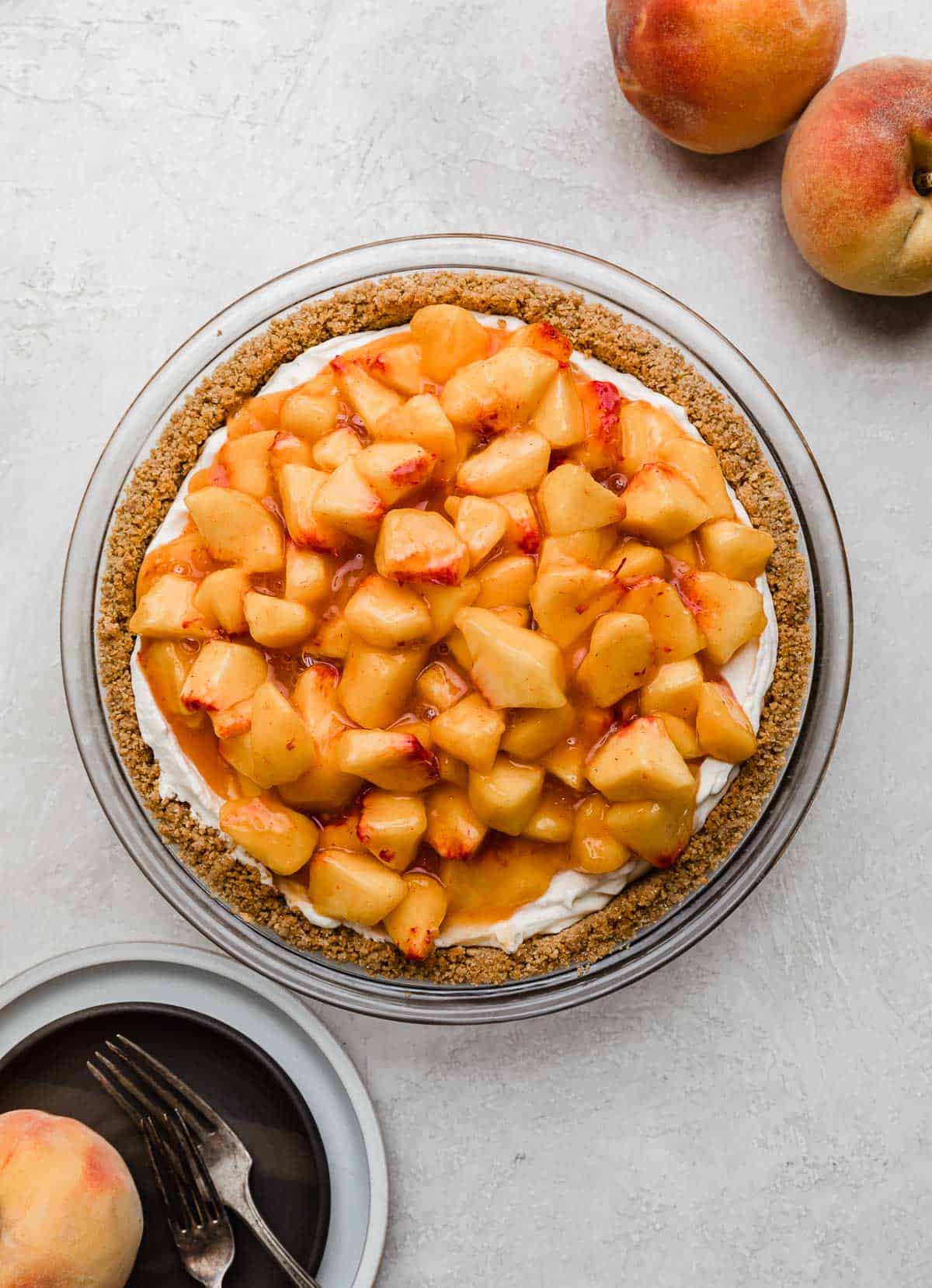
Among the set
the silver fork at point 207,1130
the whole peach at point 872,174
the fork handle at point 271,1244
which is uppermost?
the whole peach at point 872,174

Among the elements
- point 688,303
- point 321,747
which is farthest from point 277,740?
point 688,303

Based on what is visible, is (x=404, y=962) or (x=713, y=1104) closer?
(x=404, y=962)

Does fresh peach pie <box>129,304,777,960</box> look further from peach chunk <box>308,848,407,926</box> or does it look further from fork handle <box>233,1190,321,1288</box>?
fork handle <box>233,1190,321,1288</box>

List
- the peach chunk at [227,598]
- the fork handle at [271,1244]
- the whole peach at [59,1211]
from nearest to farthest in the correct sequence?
the peach chunk at [227,598] < the whole peach at [59,1211] < the fork handle at [271,1244]

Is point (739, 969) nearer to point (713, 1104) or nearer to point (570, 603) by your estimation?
point (713, 1104)

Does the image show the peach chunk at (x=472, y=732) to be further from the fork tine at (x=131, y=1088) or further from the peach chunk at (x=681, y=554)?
the fork tine at (x=131, y=1088)

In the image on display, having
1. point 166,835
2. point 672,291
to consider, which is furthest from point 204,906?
point 672,291

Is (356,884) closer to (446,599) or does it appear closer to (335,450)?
(446,599)

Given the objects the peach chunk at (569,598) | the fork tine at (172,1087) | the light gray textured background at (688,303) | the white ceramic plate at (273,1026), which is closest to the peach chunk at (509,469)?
the peach chunk at (569,598)
